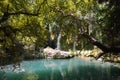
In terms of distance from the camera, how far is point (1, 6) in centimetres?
1343

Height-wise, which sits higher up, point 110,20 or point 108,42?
point 110,20

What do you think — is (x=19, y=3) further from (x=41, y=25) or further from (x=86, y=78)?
(x=86, y=78)

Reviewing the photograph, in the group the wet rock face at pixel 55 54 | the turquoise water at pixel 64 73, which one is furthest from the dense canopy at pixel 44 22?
the wet rock face at pixel 55 54

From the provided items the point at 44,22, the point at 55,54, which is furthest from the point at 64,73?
the point at 55,54

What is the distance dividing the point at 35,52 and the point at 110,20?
1207 inches

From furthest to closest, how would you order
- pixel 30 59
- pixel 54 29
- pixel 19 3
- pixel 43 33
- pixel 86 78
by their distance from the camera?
pixel 54 29 → pixel 30 59 → pixel 86 78 → pixel 43 33 → pixel 19 3

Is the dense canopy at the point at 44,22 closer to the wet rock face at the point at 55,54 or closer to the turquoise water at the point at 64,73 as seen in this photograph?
the turquoise water at the point at 64,73

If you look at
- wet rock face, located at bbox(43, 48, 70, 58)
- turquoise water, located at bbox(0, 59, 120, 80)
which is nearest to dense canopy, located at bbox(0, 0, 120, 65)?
turquoise water, located at bbox(0, 59, 120, 80)

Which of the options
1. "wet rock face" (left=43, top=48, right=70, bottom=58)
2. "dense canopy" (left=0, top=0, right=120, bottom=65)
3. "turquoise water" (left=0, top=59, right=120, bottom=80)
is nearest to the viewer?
"dense canopy" (left=0, top=0, right=120, bottom=65)

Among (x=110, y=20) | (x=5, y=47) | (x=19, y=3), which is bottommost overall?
(x=5, y=47)

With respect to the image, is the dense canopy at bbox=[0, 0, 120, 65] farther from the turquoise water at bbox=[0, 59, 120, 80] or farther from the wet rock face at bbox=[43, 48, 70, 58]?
the wet rock face at bbox=[43, 48, 70, 58]

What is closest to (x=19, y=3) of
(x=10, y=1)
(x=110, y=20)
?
(x=10, y=1)

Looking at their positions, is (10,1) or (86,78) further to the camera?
(86,78)

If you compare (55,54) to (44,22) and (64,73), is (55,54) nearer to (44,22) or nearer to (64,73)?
(64,73)
